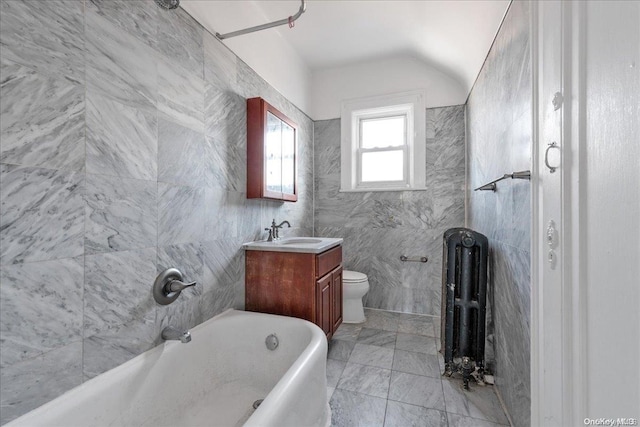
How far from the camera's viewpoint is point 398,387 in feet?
5.49

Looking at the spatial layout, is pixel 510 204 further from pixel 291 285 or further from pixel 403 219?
pixel 403 219

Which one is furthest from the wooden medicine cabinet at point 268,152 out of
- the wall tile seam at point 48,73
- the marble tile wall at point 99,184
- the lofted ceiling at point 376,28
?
the wall tile seam at point 48,73

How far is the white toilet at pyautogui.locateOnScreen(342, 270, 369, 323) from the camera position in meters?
2.54

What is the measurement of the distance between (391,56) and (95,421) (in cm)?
352

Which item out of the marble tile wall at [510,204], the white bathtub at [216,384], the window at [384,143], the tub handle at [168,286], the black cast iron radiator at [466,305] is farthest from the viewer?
the window at [384,143]

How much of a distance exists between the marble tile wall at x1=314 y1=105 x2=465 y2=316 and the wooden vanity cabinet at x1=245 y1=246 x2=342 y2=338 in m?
1.11

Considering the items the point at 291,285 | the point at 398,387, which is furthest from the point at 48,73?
the point at 398,387

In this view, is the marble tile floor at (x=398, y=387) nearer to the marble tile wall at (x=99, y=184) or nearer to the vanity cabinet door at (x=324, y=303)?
the vanity cabinet door at (x=324, y=303)

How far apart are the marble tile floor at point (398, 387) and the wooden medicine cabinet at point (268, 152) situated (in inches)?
55.0

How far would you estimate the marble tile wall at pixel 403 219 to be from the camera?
2762mm

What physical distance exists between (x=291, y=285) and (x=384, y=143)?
6.90 feet

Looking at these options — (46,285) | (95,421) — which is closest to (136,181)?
(46,285)

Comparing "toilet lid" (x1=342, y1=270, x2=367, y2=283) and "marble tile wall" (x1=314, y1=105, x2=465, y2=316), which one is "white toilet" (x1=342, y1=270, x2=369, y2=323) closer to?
"toilet lid" (x1=342, y1=270, x2=367, y2=283)

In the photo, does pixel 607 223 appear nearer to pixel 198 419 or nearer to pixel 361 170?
Answer: pixel 198 419
